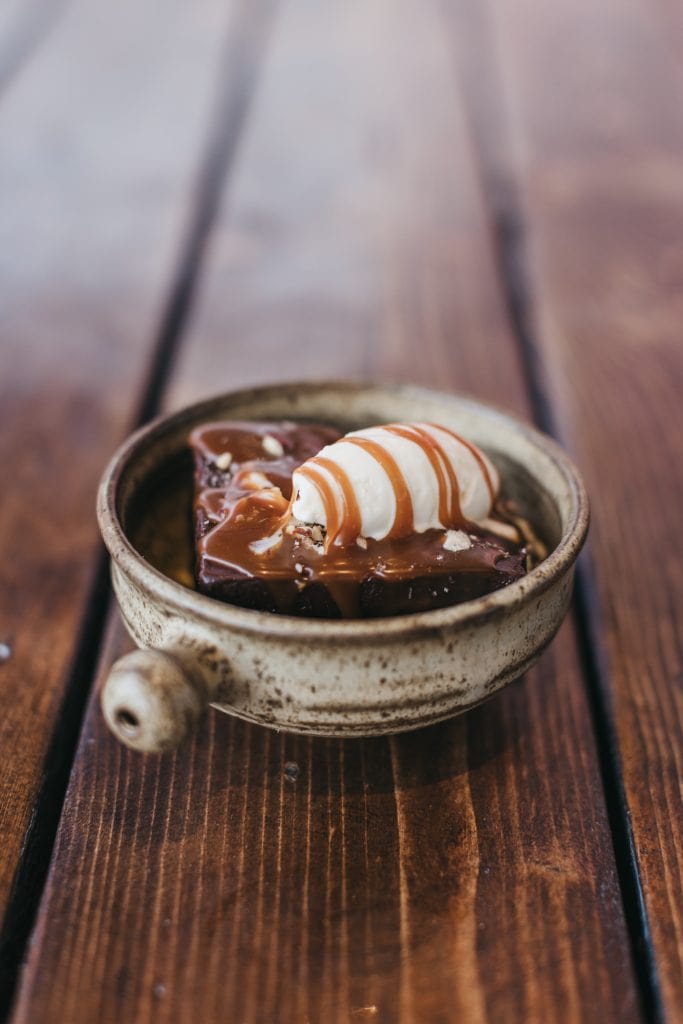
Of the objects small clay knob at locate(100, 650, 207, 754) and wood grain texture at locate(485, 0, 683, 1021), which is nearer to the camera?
small clay knob at locate(100, 650, 207, 754)

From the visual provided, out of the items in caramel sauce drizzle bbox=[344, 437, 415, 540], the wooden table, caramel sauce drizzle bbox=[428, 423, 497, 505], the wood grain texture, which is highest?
caramel sauce drizzle bbox=[344, 437, 415, 540]

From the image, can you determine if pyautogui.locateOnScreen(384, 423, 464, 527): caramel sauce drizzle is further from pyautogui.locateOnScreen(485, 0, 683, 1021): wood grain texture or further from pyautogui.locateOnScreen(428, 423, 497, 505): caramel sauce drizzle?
pyautogui.locateOnScreen(485, 0, 683, 1021): wood grain texture

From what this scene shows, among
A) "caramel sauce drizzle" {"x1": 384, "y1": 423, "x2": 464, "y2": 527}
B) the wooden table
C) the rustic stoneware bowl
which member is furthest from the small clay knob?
"caramel sauce drizzle" {"x1": 384, "y1": 423, "x2": 464, "y2": 527}

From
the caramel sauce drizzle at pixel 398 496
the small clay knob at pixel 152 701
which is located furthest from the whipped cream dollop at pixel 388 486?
the small clay knob at pixel 152 701

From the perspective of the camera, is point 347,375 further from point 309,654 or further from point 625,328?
point 309,654

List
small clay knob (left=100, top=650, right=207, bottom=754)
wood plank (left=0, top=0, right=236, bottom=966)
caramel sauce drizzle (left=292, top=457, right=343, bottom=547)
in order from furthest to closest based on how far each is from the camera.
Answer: wood plank (left=0, top=0, right=236, bottom=966)
caramel sauce drizzle (left=292, top=457, right=343, bottom=547)
small clay knob (left=100, top=650, right=207, bottom=754)

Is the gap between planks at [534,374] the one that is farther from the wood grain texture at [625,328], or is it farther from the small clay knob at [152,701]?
the small clay knob at [152,701]

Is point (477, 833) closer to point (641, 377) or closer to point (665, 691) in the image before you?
point (665, 691)
